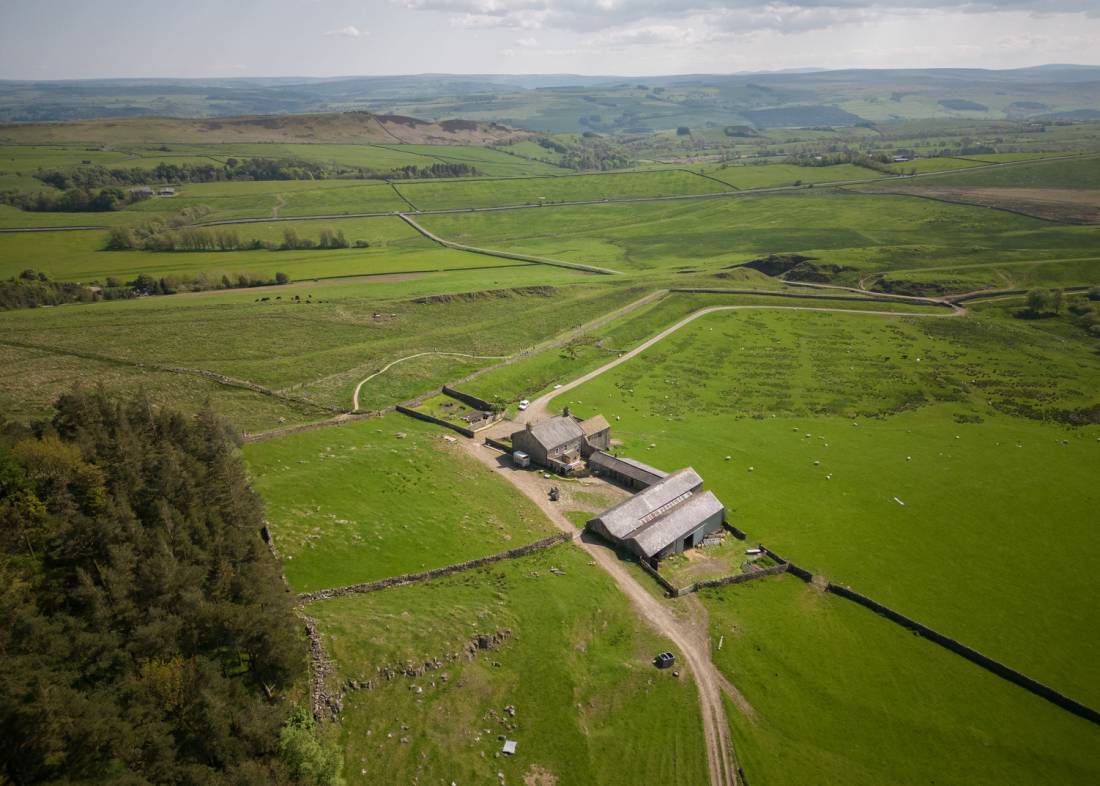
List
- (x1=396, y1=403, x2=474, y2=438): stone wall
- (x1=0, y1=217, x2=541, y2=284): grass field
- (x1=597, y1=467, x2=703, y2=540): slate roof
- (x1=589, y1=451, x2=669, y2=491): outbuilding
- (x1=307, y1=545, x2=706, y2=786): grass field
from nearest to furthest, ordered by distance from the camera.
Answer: (x1=307, y1=545, x2=706, y2=786): grass field → (x1=597, y1=467, x2=703, y2=540): slate roof → (x1=589, y1=451, x2=669, y2=491): outbuilding → (x1=396, y1=403, x2=474, y2=438): stone wall → (x1=0, y1=217, x2=541, y2=284): grass field

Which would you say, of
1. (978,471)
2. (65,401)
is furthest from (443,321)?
(978,471)

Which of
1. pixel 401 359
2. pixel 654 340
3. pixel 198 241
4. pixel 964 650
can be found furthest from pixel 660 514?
pixel 198 241

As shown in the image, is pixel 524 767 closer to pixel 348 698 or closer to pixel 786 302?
pixel 348 698

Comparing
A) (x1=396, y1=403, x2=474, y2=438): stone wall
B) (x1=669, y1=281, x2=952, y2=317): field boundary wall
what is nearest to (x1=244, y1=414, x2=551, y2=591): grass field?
(x1=396, y1=403, x2=474, y2=438): stone wall

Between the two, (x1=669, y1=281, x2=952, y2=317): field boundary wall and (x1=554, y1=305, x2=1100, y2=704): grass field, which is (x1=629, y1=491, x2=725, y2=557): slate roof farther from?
(x1=669, y1=281, x2=952, y2=317): field boundary wall

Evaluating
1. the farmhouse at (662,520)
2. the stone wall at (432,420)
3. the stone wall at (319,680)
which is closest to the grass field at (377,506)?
the stone wall at (432,420)

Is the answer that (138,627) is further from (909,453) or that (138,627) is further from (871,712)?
(909,453)
